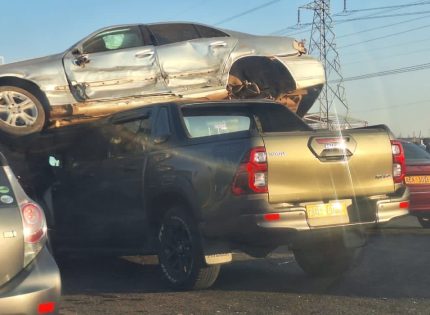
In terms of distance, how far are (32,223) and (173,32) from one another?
5889 millimetres

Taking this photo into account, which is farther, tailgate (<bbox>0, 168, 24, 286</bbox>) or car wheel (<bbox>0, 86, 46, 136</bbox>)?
car wheel (<bbox>0, 86, 46, 136</bbox>)

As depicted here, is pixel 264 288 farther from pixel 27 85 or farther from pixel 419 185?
pixel 419 185

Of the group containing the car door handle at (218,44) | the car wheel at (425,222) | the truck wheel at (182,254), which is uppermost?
the car door handle at (218,44)

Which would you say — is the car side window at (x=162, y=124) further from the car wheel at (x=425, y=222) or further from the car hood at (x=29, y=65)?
the car wheel at (x=425, y=222)

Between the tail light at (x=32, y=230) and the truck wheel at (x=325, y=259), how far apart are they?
340cm

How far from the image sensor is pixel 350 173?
19.9 ft

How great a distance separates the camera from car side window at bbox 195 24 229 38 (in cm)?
945

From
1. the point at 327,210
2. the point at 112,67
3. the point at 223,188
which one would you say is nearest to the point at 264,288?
the point at 327,210

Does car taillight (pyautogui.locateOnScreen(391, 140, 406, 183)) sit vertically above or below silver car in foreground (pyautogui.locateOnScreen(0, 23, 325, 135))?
below

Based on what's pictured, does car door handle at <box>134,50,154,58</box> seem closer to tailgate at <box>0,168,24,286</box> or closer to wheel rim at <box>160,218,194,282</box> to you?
wheel rim at <box>160,218,194,282</box>

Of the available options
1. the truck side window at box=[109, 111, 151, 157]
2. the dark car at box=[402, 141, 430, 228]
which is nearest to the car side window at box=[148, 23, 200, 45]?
the truck side window at box=[109, 111, 151, 157]

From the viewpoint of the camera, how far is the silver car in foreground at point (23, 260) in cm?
371

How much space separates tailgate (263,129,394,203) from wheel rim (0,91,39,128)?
382cm

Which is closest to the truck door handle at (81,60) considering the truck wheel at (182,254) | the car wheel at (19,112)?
the car wheel at (19,112)
